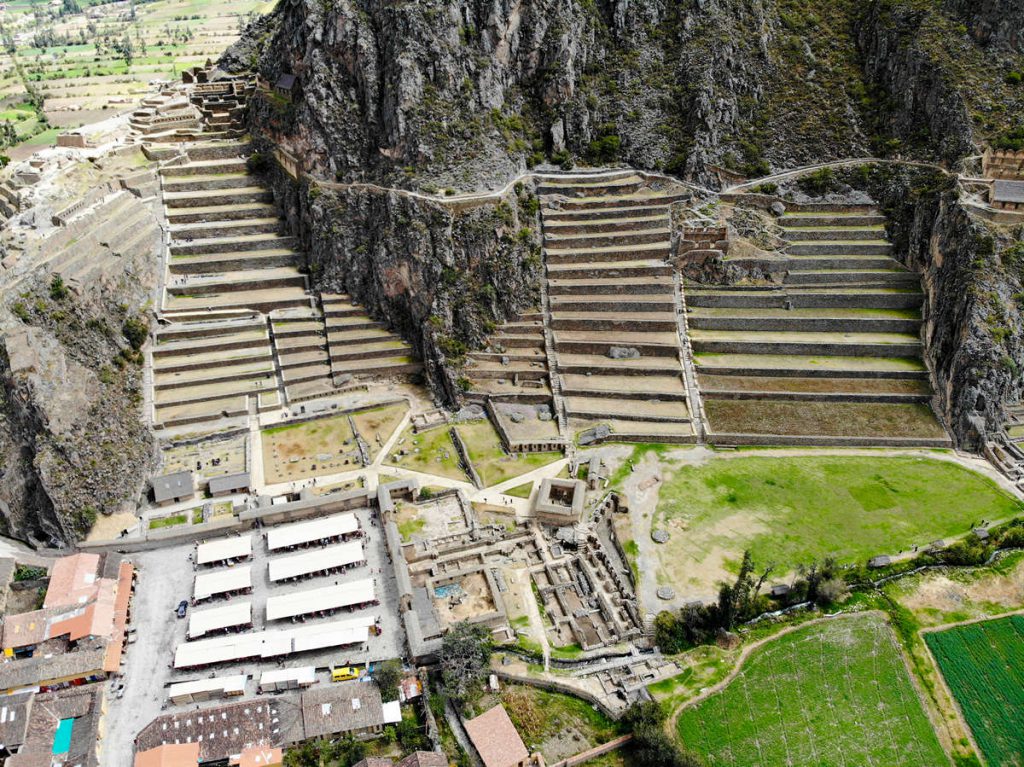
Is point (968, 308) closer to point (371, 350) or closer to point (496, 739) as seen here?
point (496, 739)

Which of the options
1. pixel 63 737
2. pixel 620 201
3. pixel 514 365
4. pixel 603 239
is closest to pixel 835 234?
pixel 620 201

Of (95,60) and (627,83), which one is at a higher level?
(95,60)

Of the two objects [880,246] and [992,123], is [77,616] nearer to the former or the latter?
[880,246]

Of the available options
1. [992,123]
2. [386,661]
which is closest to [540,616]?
[386,661]

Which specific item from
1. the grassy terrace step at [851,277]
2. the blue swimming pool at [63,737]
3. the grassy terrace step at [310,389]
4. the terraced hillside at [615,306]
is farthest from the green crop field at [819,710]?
the grassy terrace step at [310,389]

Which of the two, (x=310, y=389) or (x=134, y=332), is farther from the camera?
(x=310, y=389)

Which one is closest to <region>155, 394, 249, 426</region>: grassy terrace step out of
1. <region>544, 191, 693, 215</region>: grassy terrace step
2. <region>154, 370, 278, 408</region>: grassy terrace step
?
<region>154, 370, 278, 408</region>: grassy terrace step

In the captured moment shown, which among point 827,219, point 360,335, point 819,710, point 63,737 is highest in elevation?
point 827,219

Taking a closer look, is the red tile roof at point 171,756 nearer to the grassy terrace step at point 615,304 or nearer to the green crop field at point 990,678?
the green crop field at point 990,678
